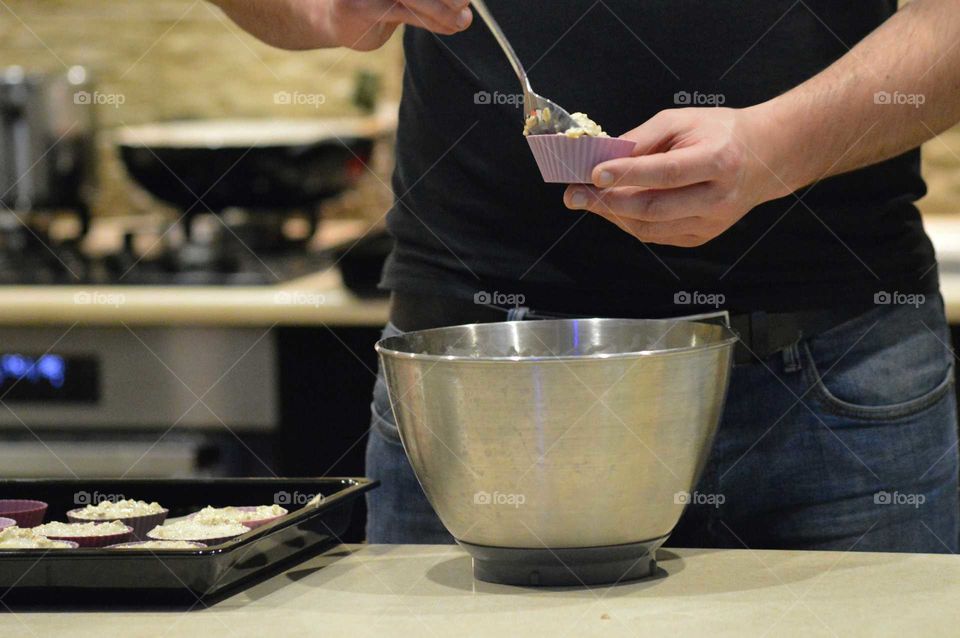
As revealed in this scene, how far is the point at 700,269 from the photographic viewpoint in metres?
1.08

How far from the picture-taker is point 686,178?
89 cm

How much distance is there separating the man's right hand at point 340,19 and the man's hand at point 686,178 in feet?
0.62

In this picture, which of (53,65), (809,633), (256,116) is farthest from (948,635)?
(53,65)

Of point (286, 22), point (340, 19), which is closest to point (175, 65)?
point (286, 22)

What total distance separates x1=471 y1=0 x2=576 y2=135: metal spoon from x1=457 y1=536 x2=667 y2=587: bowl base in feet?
1.11

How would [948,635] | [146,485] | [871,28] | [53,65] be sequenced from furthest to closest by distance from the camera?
→ [53,65] < [871,28] < [146,485] < [948,635]

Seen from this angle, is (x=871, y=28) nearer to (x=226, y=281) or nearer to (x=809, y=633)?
(x=809, y=633)

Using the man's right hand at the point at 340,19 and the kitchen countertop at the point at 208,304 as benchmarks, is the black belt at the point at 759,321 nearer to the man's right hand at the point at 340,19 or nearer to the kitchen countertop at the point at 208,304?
the man's right hand at the point at 340,19

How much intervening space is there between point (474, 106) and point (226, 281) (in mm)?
943

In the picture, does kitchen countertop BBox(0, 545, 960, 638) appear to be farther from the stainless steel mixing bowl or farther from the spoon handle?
the spoon handle

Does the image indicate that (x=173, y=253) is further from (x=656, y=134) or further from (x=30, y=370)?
(x=656, y=134)

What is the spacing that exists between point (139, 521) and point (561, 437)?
1.08 ft

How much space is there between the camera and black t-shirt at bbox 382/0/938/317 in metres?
1.08

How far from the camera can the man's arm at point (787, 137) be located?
0.90 meters
